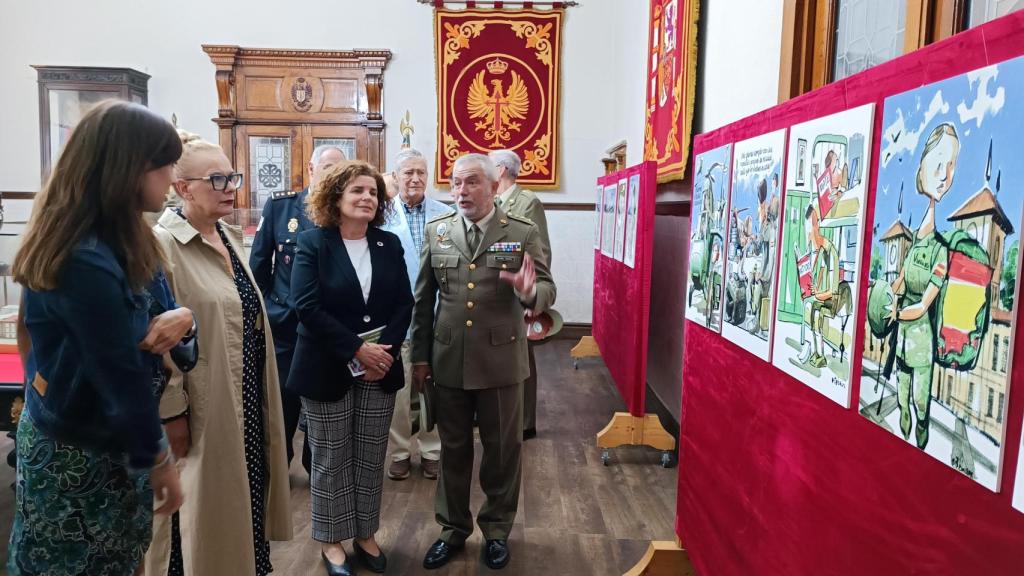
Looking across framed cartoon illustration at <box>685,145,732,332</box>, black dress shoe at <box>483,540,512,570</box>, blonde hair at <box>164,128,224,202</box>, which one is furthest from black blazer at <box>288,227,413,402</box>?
framed cartoon illustration at <box>685,145,732,332</box>

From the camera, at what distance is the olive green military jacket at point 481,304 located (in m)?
2.38

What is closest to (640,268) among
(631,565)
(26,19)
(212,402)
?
(631,565)

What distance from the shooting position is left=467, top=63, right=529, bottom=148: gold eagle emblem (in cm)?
722

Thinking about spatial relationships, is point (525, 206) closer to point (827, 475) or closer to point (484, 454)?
point (484, 454)

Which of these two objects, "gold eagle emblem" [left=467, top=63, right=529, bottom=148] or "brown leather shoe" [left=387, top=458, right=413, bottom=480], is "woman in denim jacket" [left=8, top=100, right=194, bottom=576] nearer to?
"brown leather shoe" [left=387, top=458, right=413, bottom=480]

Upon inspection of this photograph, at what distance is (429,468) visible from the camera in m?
3.40

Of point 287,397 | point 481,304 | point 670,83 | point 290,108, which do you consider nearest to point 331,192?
point 481,304

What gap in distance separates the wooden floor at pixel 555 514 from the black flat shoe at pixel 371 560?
0.04 metres

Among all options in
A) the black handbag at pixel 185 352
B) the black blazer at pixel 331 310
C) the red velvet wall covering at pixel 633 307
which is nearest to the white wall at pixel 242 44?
the red velvet wall covering at pixel 633 307

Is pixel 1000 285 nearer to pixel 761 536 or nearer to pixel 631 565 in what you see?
pixel 761 536

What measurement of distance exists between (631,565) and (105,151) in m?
2.17

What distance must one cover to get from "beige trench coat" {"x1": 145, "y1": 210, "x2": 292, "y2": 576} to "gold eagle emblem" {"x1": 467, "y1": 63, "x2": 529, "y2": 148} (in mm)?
5653

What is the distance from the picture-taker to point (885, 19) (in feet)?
6.08

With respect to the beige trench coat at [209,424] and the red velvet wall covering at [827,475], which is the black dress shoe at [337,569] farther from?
the red velvet wall covering at [827,475]
